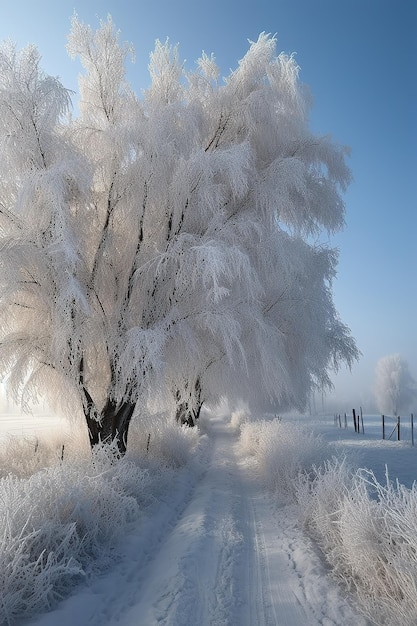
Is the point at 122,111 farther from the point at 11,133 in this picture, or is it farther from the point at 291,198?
the point at 291,198

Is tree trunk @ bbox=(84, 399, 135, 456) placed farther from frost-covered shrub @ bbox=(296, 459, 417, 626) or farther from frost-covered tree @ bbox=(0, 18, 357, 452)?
frost-covered shrub @ bbox=(296, 459, 417, 626)

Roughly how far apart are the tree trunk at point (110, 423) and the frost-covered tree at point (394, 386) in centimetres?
4669

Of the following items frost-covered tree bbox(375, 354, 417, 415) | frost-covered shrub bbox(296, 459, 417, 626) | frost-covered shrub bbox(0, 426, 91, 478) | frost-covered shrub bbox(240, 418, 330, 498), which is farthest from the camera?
frost-covered tree bbox(375, 354, 417, 415)

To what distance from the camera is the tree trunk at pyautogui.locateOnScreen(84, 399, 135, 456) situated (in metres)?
7.17

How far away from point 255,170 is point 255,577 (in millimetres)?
6856

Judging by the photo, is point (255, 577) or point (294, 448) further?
point (294, 448)

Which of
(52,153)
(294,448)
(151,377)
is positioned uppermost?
(52,153)

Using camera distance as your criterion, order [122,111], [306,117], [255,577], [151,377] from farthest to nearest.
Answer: [306,117], [122,111], [151,377], [255,577]

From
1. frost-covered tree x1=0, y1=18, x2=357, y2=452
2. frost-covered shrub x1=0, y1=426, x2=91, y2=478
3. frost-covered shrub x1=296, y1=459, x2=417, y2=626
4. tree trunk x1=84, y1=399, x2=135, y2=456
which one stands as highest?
frost-covered tree x1=0, y1=18, x2=357, y2=452

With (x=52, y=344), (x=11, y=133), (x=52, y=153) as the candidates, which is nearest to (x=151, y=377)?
(x=52, y=344)

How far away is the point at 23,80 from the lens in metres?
5.99

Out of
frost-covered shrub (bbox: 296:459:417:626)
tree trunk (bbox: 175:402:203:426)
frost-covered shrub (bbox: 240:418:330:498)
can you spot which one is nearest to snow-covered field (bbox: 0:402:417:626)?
frost-covered shrub (bbox: 296:459:417:626)

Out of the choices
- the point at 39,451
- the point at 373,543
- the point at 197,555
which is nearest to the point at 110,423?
the point at 39,451

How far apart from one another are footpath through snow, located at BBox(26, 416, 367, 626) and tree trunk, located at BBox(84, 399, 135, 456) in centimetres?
206
